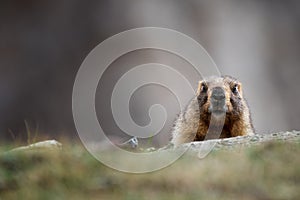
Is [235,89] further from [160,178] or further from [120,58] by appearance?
[120,58]

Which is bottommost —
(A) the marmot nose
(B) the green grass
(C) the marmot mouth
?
A: (B) the green grass

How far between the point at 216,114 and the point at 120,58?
12826 millimetres

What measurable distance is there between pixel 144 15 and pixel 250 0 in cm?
369

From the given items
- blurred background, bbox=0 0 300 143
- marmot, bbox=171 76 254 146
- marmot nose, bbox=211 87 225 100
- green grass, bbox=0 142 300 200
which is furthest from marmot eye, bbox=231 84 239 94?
blurred background, bbox=0 0 300 143

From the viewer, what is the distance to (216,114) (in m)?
9.99

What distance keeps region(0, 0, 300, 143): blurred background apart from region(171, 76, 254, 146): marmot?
11.1 metres

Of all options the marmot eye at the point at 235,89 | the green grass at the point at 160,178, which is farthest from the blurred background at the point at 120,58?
the green grass at the point at 160,178

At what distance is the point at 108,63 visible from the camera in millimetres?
22359

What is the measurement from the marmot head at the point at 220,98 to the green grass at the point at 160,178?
86.0 inches

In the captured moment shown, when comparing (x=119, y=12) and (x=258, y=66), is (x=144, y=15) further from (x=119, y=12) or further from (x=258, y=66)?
(x=258, y=66)

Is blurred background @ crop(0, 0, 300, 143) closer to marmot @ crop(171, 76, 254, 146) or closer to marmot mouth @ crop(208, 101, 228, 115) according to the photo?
marmot @ crop(171, 76, 254, 146)

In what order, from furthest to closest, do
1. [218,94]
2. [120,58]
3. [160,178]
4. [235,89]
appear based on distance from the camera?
[120,58], [235,89], [218,94], [160,178]

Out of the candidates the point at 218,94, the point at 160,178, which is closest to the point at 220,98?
the point at 218,94

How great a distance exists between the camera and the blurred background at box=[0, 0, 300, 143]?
22.8 metres
